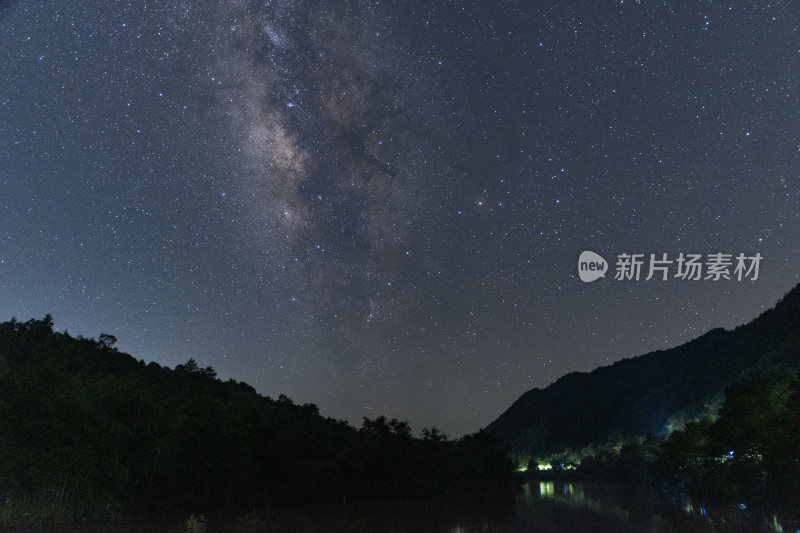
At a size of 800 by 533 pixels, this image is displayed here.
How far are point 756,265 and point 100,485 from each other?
129ft

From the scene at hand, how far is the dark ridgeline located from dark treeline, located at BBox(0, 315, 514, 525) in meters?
29.6

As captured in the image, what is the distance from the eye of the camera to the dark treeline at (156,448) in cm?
3228

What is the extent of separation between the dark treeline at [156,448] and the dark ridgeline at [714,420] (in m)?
29.6

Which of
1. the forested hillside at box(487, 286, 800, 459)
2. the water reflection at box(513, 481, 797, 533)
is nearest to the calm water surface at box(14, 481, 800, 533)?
the water reflection at box(513, 481, 797, 533)

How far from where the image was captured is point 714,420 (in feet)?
228

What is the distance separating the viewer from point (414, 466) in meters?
69.2

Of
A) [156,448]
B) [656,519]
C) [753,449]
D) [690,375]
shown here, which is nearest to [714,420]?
[753,449]

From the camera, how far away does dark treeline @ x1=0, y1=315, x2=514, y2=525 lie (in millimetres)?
32281

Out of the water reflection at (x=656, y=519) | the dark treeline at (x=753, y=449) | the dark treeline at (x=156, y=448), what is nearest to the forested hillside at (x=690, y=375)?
the dark treeline at (x=753, y=449)

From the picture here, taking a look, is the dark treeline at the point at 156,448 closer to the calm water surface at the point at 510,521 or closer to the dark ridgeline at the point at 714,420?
the calm water surface at the point at 510,521

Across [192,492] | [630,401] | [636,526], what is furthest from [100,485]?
[630,401]

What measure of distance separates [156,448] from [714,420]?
61.8 m

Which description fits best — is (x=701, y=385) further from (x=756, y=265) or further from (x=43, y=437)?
(x=43, y=437)

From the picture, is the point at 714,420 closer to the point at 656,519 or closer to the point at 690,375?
the point at 656,519
